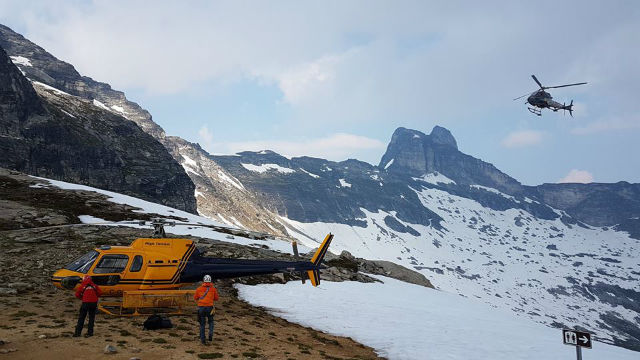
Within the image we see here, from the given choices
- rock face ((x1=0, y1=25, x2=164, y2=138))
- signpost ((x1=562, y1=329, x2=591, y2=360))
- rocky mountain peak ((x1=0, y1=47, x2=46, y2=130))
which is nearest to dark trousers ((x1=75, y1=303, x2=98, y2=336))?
signpost ((x1=562, y1=329, x2=591, y2=360))

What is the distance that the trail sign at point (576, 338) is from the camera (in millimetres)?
10216

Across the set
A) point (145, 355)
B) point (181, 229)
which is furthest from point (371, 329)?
point (181, 229)

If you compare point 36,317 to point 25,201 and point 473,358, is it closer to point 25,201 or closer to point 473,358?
point 473,358

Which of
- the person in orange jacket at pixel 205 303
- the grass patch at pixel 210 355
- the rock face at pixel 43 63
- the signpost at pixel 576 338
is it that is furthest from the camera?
the rock face at pixel 43 63

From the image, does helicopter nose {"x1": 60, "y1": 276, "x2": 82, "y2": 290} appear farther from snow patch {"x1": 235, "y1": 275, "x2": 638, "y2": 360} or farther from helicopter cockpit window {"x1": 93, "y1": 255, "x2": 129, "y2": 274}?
snow patch {"x1": 235, "y1": 275, "x2": 638, "y2": 360}

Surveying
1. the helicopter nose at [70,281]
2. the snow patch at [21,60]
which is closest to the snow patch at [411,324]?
the helicopter nose at [70,281]

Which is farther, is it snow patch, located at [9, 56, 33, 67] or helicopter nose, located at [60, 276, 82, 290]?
snow patch, located at [9, 56, 33, 67]

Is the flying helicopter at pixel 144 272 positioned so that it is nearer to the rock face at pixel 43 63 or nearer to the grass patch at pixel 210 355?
the grass patch at pixel 210 355

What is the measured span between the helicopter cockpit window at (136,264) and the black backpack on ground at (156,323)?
8.67ft

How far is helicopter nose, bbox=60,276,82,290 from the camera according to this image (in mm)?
15125

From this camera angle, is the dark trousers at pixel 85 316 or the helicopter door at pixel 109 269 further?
the helicopter door at pixel 109 269

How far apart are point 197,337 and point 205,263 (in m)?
4.37

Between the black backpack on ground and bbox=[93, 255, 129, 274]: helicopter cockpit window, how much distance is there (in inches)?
117

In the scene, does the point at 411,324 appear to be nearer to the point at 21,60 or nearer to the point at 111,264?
the point at 111,264
